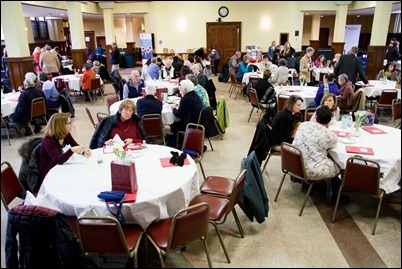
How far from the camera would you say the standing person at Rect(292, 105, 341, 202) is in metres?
3.28

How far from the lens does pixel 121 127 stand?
3764 millimetres

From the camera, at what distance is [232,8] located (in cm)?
1361

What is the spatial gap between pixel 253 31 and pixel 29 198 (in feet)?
42.0

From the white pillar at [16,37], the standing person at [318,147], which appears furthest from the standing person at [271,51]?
the standing person at [318,147]

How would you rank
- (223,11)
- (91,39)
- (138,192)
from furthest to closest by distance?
1. (91,39)
2. (223,11)
3. (138,192)

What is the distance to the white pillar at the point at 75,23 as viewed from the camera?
1095cm

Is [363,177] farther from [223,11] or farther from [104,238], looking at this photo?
[223,11]

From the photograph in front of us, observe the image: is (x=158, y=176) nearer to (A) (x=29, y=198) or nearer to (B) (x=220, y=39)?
(A) (x=29, y=198)

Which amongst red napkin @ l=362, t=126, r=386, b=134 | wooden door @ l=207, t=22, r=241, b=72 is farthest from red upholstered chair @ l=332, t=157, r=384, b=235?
wooden door @ l=207, t=22, r=241, b=72

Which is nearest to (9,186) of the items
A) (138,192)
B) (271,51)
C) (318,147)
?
(138,192)

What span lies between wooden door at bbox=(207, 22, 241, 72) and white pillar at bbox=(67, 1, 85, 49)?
16.8 feet

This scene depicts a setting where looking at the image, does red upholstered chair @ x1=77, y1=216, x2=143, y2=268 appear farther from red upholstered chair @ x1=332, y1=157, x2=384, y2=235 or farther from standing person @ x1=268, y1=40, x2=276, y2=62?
standing person @ x1=268, y1=40, x2=276, y2=62

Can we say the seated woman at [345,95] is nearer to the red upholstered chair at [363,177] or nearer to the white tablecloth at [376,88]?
the white tablecloth at [376,88]

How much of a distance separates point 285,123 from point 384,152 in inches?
44.8
